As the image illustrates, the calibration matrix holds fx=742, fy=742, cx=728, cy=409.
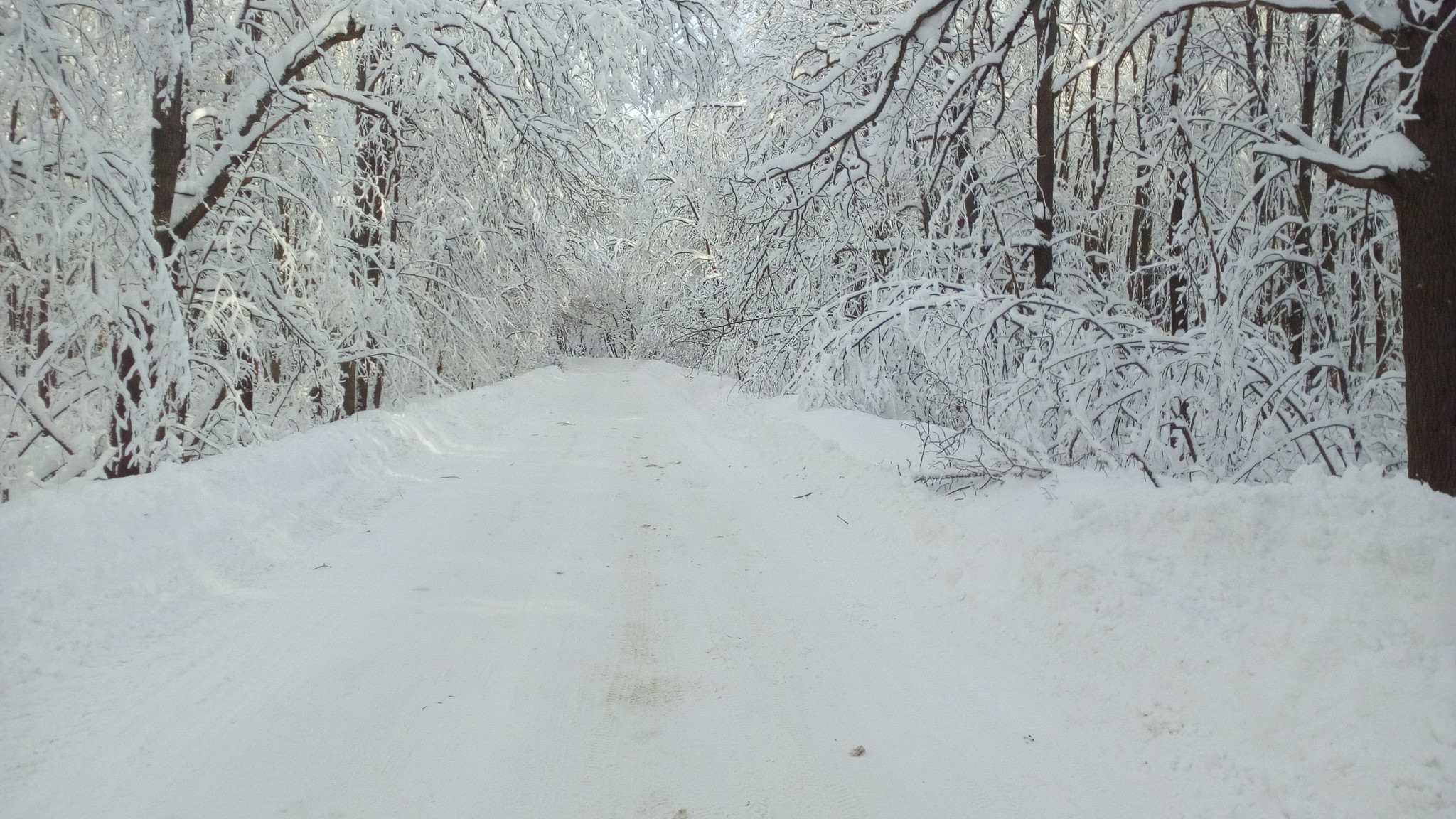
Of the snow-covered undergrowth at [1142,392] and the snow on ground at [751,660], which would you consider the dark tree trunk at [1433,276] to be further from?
the snow-covered undergrowth at [1142,392]

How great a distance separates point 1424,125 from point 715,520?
5085mm

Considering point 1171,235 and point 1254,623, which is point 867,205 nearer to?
point 1171,235

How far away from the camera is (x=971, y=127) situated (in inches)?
355

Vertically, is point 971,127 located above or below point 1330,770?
above

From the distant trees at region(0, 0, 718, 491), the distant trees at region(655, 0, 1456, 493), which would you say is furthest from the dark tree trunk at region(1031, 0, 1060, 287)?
the distant trees at region(0, 0, 718, 491)

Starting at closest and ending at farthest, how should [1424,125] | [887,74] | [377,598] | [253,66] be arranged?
1. [1424,125]
2. [377,598]
3. [887,74]
4. [253,66]

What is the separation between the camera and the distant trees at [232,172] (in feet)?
15.4

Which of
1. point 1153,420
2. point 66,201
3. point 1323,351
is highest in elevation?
point 66,201

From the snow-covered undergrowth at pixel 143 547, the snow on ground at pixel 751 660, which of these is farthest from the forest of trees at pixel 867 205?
the snow on ground at pixel 751 660

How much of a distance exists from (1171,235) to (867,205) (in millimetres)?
3533

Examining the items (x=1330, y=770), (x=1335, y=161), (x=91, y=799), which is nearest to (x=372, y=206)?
(x=91, y=799)

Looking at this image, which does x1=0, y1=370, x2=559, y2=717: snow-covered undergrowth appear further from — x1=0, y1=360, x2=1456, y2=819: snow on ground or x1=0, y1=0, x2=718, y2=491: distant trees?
x1=0, y1=0, x2=718, y2=491: distant trees

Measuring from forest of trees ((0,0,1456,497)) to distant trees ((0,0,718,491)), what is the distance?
4 centimetres

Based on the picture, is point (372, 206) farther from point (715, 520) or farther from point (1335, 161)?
point (1335, 161)
